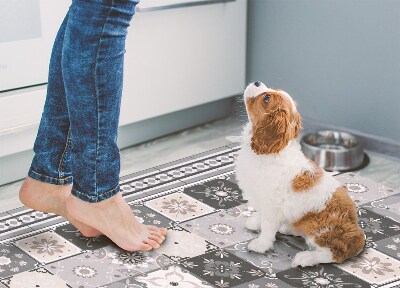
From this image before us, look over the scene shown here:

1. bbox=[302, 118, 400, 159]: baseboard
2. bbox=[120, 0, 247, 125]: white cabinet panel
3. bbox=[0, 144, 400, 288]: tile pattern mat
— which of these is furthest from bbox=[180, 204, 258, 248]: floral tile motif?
bbox=[302, 118, 400, 159]: baseboard

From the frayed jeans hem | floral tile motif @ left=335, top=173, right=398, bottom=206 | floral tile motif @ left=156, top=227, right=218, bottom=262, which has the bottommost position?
floral tile motif @ left=156, top=227, right=218, bottom=262

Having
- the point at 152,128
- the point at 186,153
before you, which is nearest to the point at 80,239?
the point at 186,153

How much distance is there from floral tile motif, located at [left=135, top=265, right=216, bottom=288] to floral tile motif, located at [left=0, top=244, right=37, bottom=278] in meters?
0.28

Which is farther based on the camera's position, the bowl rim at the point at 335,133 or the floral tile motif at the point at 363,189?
the bowl rim at the point at 335,133

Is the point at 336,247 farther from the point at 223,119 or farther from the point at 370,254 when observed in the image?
the point at 223,119

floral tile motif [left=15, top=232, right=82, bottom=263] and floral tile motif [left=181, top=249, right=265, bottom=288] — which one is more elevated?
floral tile motif [left=181, top=249, right=265, bottom=288]

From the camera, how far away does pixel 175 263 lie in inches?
72.3

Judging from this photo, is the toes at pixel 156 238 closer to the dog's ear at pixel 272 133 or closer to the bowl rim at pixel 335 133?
the dog's ear at pixel 272 133

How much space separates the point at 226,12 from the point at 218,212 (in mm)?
887

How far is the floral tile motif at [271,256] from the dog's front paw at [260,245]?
11mm

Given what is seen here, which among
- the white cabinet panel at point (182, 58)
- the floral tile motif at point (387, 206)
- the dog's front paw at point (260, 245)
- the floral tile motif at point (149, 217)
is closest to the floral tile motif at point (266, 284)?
the dog's front paw at point (260, 245)

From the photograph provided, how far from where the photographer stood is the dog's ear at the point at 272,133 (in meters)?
1.72

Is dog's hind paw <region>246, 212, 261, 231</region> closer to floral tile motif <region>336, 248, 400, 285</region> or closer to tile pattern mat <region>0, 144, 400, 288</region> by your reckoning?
tile pattern mat <region>0, 144, 400, 288</region>

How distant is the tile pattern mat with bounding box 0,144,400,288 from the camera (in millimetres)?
1769
